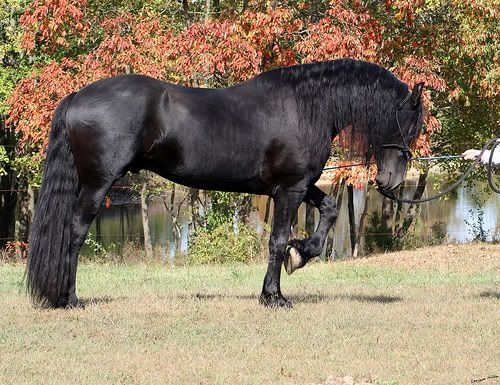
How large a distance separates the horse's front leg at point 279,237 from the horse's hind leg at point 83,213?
65.6 inches

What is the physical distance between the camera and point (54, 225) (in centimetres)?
816

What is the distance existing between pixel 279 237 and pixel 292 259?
0.27 metres

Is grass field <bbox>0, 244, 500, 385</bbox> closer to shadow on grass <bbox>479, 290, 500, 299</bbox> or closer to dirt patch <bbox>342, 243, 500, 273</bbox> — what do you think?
shadow on grass <bbox>479, 290, 500, 299</bbox>

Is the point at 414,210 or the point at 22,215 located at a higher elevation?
the point at 414,210

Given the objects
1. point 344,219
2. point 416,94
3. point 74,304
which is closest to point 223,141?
point 416,94

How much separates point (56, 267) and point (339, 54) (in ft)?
28.5

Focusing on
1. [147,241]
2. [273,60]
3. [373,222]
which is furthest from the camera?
[373,222]

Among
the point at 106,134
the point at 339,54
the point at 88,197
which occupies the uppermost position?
the point at 339,54

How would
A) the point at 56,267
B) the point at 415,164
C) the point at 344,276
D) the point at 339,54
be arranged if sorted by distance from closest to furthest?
the point at 56,267 < the point at 344,276 < the point at 339,54 < the point at 415,164

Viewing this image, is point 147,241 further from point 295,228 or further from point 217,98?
point 217,98

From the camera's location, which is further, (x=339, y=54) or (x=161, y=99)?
(x=339, y=54)

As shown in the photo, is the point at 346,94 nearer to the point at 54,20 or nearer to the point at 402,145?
the point at 402,145

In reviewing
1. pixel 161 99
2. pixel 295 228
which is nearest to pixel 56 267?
pixel 161 99

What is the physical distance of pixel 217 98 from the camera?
8.48 metres
